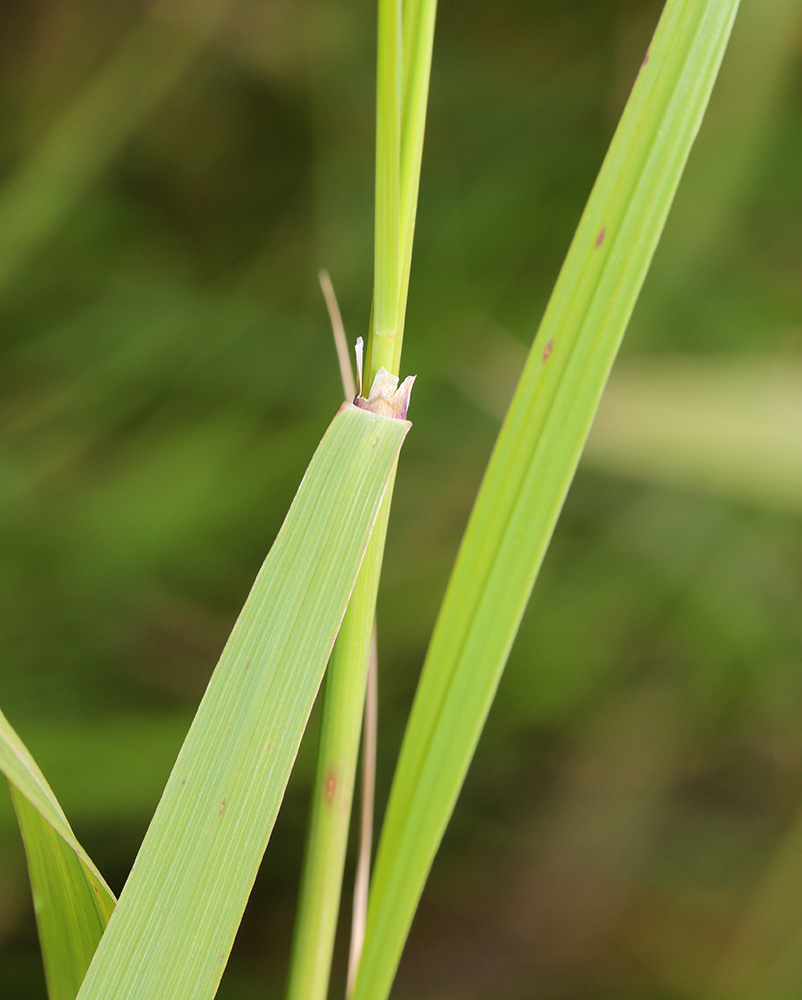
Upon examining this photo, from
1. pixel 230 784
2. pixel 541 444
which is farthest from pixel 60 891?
pixel 541 444

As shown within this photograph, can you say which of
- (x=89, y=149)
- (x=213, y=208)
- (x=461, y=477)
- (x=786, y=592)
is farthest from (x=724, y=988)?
(x=89, y=149)

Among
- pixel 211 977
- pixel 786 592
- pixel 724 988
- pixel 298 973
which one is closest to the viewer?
pixel 211 977

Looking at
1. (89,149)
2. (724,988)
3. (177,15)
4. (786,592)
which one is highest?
(177,15)

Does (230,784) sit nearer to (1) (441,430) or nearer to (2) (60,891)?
(2) (60,891)

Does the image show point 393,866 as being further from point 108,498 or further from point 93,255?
point 93,255

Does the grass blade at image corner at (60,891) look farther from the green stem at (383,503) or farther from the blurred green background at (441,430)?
the blurred green background at (441,430)
